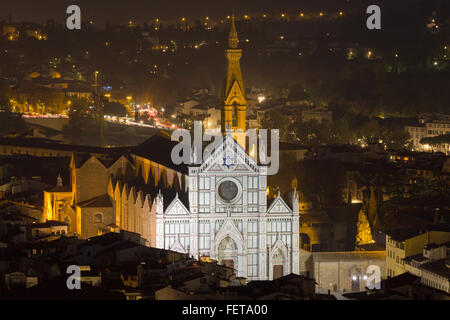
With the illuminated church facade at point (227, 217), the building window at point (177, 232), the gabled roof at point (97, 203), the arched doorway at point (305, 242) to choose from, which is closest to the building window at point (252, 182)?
the illuminated church facade at point (227, 217)

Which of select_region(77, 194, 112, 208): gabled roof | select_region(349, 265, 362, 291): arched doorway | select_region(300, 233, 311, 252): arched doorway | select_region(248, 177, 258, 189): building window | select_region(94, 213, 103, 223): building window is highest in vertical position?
select_region(248, 177, 258, 189): building window

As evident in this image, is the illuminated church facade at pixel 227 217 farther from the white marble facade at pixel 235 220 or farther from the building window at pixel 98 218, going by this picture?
the building window at pixel 98 218

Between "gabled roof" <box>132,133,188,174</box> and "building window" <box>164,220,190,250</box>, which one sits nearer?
"building window" <box>164,220,190,250</box>

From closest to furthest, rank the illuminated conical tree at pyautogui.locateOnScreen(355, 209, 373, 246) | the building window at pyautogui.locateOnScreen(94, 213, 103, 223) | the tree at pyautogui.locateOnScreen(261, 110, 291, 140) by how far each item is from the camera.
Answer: the illuminated conical tree at pyautogui.locateOnScreen(355, 209, 373, 246), the building window at pyautogui.locateOnScreen(94, 213, 103, 223), the tree at pyautogui.locateOnScreen(261, 110, 291, 140)

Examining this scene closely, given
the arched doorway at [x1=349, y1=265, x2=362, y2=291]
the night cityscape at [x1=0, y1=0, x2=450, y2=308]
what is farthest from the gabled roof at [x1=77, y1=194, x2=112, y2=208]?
the arched doorway at [x1=349, y1=265, x2=362, y2=291]

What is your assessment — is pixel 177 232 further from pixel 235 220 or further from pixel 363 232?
pixel 363 232

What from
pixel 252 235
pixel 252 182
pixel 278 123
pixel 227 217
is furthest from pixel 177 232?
pixel 278 123

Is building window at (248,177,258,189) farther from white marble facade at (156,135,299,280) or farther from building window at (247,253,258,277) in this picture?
building window at (247,253,258,277)

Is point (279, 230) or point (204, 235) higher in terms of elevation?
point (279, 230)
